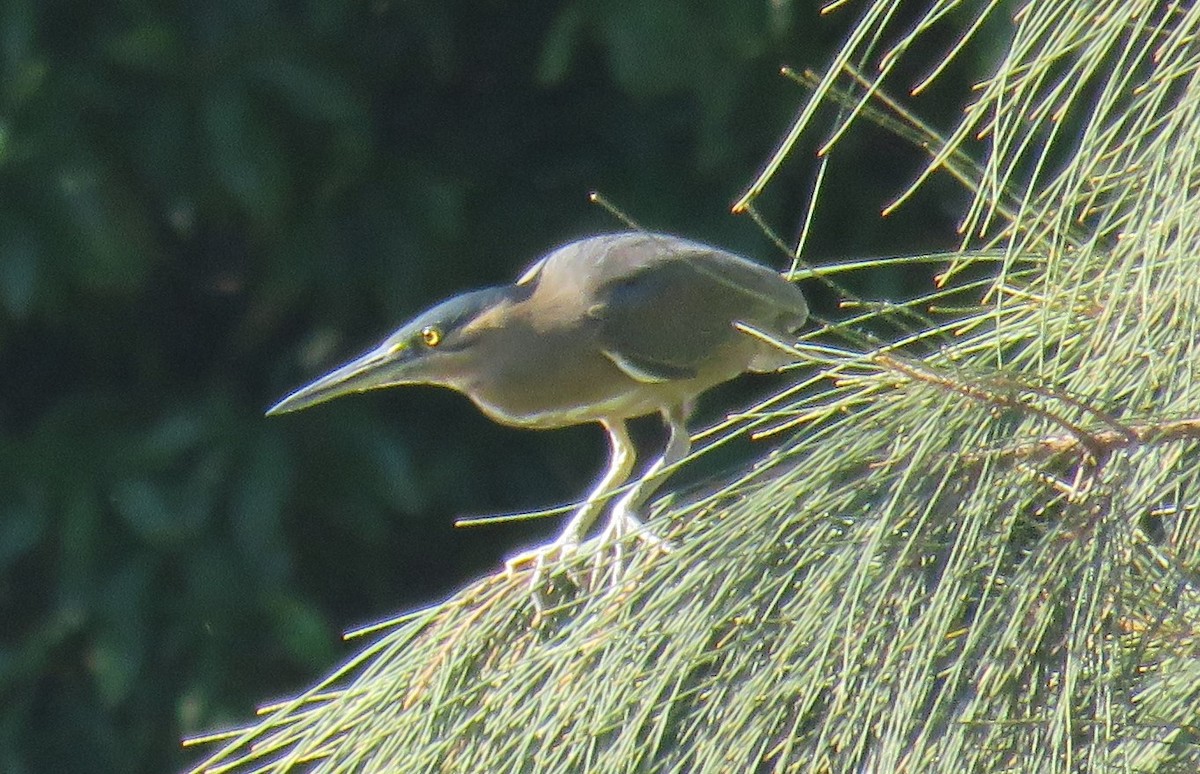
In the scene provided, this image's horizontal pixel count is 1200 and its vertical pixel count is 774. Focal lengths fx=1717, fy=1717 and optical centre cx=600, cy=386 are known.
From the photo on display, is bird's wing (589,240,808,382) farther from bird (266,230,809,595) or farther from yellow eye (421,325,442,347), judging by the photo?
yellow eye (421,325,442,347)

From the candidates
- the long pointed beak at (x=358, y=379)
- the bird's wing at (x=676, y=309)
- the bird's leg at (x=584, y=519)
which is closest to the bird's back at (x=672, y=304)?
the bird's wing at (x=676, y=309)

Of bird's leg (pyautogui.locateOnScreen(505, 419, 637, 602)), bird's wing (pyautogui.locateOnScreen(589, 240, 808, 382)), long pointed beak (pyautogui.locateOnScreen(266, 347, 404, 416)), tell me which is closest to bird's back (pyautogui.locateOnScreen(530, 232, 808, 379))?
bird's wing (pyautogui.locateOnScreen(589, 240, 808, 382))

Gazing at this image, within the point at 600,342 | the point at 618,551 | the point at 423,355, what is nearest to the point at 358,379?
the point at 423,355

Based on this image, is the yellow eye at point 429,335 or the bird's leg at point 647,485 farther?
the yellow eye at point 429,335

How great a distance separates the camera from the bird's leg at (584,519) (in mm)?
1447

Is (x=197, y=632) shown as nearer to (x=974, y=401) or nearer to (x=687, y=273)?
(x=687, y=273)

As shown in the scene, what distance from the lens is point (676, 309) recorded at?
2.38 m

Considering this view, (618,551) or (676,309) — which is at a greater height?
(618,551)

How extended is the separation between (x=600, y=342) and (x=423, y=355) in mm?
246

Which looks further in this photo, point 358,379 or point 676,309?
point 676,309

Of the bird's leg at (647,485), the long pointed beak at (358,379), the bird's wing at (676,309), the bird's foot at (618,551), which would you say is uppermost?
the bird's foot at (618,551)

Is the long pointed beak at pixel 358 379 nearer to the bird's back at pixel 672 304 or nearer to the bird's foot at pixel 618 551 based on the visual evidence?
the bird's back at pixel 672 304

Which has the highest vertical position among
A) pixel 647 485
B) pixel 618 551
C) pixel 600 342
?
pixel 618 551

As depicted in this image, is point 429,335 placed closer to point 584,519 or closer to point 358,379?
point 358,379
